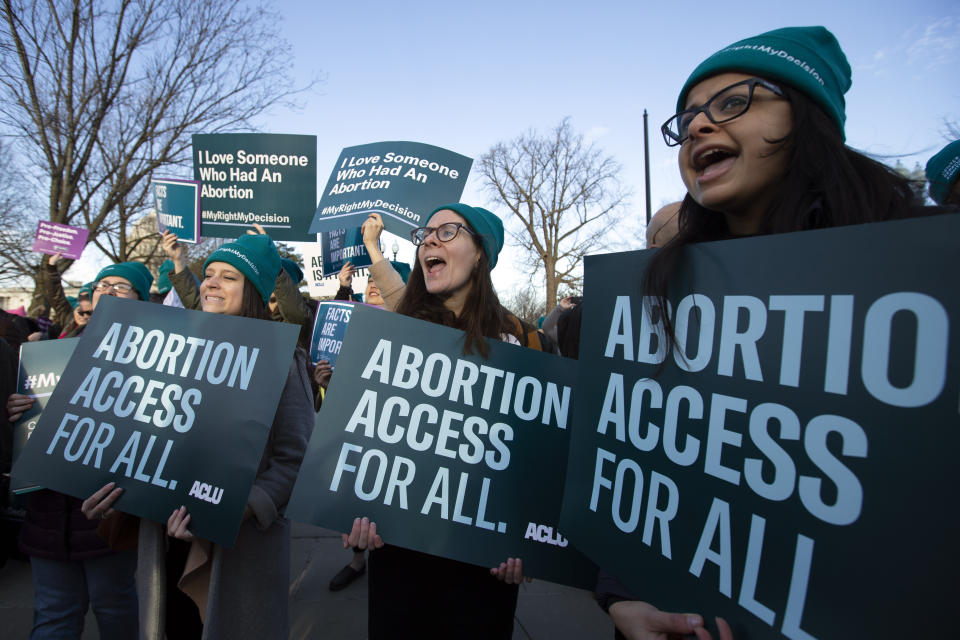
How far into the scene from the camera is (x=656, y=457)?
95 centimetres

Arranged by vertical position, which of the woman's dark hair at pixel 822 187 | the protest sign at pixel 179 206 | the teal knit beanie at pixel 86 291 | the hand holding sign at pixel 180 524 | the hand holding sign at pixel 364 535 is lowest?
the hand holding sign at pixel 180 524

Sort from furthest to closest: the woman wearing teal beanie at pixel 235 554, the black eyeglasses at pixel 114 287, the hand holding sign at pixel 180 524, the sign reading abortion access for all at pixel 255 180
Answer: the sign reading abortion access for all at pixel 255 180
the black eyeglasses at pixel 114 287
the woman wearing teal beanie at pixel 235 554
the hand holding sign at pixel 180 524

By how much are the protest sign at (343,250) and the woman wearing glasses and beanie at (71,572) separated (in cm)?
299

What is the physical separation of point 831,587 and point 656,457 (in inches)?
13.3

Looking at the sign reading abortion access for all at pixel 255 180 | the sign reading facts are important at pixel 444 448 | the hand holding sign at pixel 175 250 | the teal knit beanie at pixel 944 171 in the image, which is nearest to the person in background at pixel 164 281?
the hand holding sign at pixel 175 250

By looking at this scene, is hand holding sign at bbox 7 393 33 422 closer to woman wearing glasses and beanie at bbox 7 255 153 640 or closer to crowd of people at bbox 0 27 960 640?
crowd of people at bbox 0 27 960 640

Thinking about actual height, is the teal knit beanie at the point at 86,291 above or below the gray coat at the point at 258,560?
above

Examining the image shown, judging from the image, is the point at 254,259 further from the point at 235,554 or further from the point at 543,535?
the point at 543,535

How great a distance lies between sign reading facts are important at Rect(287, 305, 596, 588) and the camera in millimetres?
1474

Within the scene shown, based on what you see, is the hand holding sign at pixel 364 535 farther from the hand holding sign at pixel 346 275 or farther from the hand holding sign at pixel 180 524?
the hand holding sign at pixel 346 275

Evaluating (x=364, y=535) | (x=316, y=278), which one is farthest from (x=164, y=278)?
(x=364, y=535)

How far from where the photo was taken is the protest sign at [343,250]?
5109mm

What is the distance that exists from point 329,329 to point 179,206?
1.53m

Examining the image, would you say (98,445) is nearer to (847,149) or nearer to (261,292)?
(261,292)
